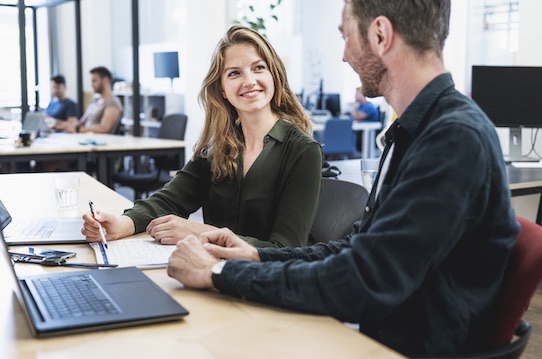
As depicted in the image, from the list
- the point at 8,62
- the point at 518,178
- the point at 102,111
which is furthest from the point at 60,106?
the point at 518,178

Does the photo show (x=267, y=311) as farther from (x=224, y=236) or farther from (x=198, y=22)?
(x=198, y=22)

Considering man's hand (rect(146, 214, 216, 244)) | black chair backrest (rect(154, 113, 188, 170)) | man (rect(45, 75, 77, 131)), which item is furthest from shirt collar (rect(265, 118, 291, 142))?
man (rect(45, 75, 77, 131))

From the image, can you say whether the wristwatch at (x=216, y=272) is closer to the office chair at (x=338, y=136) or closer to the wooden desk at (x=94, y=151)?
the wooden desk at (x=94, y=151)

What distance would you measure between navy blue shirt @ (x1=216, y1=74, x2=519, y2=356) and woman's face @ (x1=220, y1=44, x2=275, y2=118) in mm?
895

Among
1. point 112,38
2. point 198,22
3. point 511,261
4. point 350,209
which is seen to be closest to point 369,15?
point 511,261

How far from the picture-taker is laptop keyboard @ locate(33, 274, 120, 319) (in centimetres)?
114

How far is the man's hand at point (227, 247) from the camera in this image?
53.6 inches

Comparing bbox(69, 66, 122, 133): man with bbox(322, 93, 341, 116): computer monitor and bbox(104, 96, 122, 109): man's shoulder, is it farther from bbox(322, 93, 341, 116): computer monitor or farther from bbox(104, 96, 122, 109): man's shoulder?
bbox(322, 93, 341, 116): computer monitor

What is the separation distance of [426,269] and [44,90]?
34.4 ft

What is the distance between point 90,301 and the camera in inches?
46.9

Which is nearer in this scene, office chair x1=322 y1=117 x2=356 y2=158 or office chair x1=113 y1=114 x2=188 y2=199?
office chair x1=113 y1=114 x2=188 y2=199

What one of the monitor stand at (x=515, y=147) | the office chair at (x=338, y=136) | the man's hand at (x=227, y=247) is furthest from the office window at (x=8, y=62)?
the man's hand at (x=227, y=247)

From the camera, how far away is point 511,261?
47.6 inches

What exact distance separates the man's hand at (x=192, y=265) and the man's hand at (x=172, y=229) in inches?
17.4
